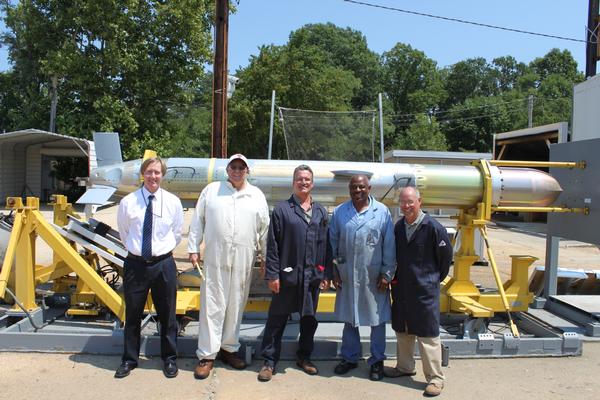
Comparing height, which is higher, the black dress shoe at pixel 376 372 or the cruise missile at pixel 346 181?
the cruise missile at pixel 346 181

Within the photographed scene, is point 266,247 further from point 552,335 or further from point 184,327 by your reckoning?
point 552,335

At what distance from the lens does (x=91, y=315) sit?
546 cm

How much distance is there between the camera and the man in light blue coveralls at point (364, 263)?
4.15 metres

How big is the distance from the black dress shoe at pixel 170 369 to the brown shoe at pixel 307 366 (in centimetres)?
106

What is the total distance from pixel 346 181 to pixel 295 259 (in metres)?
1.65

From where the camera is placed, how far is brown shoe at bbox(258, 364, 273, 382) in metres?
4.13

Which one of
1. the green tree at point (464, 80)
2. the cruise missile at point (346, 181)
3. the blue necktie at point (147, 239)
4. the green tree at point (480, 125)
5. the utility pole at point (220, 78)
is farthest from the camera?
the green tree at point (464, 80)

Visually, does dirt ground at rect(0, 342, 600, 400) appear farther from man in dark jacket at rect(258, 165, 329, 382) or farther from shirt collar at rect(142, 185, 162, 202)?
shirt collar at rect(142, 185, 162, 202)

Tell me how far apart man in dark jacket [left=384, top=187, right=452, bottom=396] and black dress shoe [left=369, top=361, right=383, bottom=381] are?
1.24ft

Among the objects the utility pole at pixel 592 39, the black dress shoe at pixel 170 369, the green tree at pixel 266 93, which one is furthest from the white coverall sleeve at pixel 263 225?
the green tree at pixel 266 93

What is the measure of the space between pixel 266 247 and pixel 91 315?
8.13 ft

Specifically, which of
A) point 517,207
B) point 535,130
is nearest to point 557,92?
point 535,130

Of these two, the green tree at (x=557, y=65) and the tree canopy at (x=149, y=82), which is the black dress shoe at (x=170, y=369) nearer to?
the tree canopy at (x=149, y=82)

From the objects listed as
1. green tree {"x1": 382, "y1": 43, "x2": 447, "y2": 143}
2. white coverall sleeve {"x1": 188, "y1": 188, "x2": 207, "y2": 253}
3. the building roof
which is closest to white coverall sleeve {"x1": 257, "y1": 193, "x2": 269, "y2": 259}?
white coverall sleeve {"x1": 188, "y1": 188, "x2": 207, "y2": 253}
